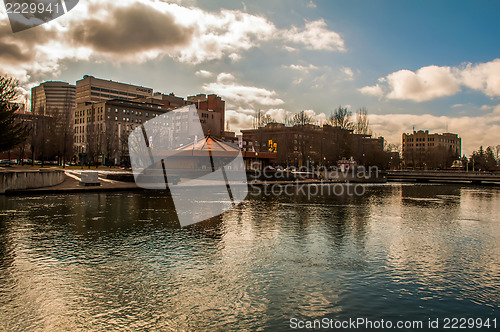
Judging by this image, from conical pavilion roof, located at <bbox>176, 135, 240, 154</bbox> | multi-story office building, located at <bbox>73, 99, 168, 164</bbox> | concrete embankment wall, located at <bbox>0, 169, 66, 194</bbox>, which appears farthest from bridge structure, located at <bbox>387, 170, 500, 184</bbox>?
multi-story office building, located at <bbox>73, 99, 168, 164</bbox>

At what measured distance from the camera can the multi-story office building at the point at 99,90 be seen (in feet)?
552

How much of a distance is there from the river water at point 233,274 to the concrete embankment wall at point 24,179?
43.6 ft

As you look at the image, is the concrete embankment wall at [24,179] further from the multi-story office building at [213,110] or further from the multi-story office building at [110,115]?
the multi-story office building at [213,110]

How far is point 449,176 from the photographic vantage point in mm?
76938

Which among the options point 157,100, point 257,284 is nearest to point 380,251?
point 257,284

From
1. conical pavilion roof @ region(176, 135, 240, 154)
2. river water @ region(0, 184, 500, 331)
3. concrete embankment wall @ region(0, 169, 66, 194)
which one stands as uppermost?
conical pavilion roof @ region(176, 135, 240, 154)

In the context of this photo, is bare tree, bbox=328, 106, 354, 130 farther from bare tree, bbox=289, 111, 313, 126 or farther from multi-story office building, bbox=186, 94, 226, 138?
multi-story office building, bbox=186, 94, 226, 138

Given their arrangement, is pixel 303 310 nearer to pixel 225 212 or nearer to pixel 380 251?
pixel 380 251

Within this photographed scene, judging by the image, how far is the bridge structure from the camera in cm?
7256

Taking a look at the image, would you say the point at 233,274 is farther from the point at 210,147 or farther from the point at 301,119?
the point at 301,119

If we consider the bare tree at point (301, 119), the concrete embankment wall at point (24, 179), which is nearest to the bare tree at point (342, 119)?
the bare tree at point (301, 119)

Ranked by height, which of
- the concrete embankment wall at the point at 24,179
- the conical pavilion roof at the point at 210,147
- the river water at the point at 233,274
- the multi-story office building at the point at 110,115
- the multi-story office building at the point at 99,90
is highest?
the multi-story office building at the point at 99,90

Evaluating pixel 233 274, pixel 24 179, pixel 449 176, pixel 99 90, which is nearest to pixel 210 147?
pixel 24 179

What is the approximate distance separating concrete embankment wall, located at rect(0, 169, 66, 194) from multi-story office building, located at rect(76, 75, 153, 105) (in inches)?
5781
